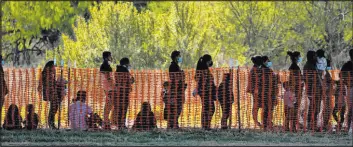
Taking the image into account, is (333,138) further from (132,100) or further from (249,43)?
(249,43)

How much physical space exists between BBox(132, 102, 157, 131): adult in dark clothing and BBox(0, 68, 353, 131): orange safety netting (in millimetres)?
16

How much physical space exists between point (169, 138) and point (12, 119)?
134 inches

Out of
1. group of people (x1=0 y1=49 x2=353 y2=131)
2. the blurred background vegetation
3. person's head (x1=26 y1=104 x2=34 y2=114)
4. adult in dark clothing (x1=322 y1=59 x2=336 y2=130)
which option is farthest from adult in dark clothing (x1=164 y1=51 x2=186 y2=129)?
the blurred background vegetation

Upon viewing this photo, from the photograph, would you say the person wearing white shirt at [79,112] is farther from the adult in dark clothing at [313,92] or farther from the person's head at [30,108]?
the adult in dark clothing at [313,92]

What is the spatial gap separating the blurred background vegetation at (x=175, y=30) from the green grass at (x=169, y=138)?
20.5 metres

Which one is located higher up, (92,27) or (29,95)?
(92,27)

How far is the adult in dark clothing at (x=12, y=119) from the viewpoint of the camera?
1880cm

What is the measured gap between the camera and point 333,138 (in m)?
18.0

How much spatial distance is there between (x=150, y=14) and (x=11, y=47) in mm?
14557

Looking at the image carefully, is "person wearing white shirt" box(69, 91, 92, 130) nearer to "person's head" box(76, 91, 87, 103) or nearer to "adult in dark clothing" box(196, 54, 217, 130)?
"person's head" box(76, 91, 87, 103)

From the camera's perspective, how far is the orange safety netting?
1895 centimetres

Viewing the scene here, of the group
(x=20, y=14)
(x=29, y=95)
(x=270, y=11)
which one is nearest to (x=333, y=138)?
(x=29, y=95)

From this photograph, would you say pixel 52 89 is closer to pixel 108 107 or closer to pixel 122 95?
pixel 108 107

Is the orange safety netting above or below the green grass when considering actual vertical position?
above
